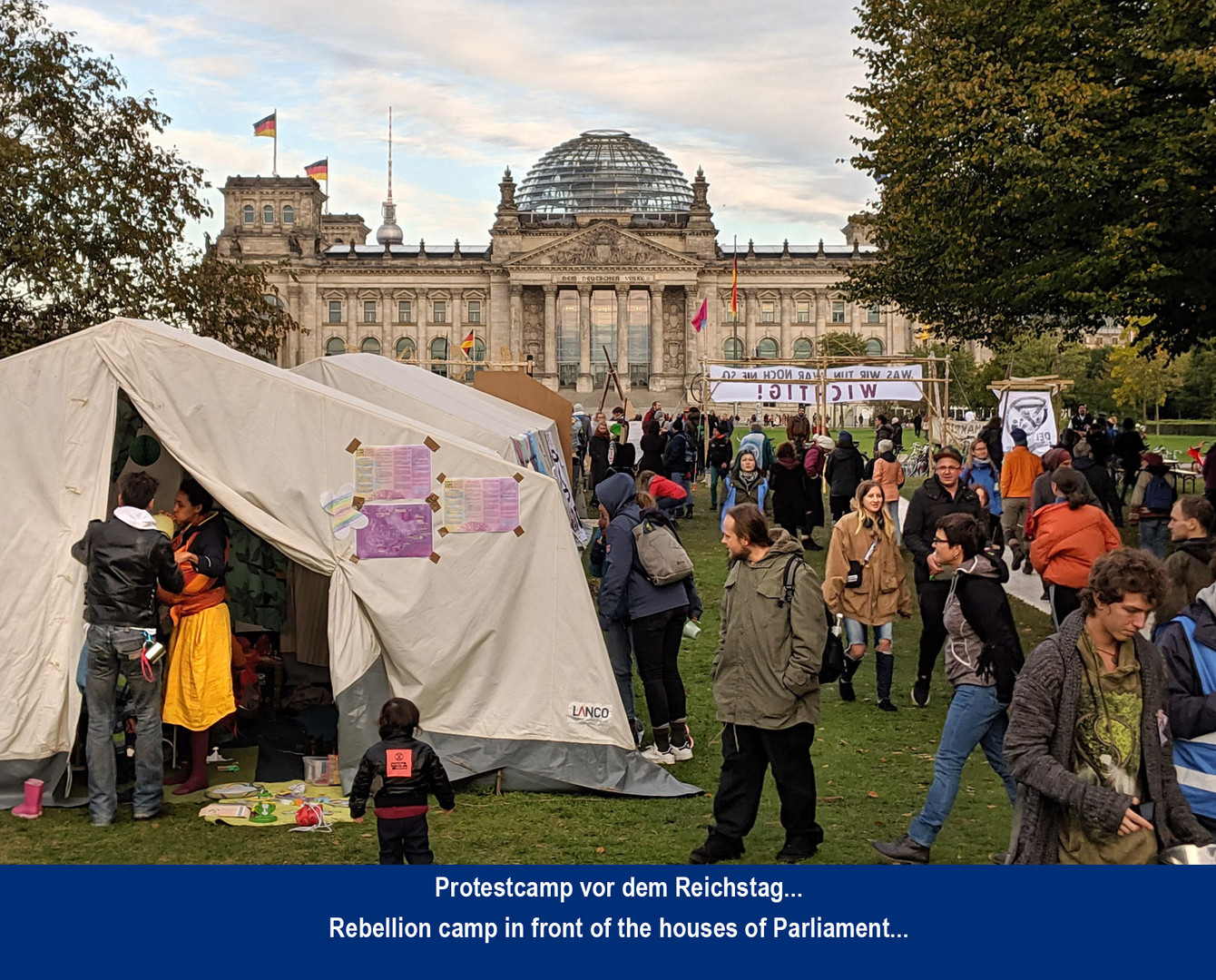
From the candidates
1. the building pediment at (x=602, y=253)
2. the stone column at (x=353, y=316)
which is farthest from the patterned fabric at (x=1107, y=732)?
the stone column at (x=353, y=316)

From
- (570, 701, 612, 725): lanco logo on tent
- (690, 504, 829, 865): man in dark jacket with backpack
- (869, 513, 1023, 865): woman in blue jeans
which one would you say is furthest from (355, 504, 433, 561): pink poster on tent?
(869, 513, 1023, 865): woman in blue jeans

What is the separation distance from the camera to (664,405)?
10744 cm

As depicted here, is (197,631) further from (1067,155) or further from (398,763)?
(1067,155)

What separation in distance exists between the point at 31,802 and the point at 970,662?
18.1 ft

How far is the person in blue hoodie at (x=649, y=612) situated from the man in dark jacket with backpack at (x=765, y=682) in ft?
6.26

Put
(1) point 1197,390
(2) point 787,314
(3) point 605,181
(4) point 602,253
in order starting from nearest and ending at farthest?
(1) point 1197,390
(4) point 602,253
(2) point 787,314
(3) point 605,181

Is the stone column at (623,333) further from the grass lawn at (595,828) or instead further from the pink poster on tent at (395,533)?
the pink poster on tent at (395,533)

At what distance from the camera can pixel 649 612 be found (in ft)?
28.9

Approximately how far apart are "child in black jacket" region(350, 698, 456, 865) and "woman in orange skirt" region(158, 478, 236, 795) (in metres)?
2.67

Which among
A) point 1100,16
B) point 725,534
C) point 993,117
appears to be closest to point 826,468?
point 993,117

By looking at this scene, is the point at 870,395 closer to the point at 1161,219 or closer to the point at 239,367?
the point at 1161,219

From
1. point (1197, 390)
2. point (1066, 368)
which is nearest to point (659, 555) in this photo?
point (1197, 390)

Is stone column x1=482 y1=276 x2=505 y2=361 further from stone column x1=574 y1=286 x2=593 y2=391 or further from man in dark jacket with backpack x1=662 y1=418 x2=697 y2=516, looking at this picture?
man in dark jacket with backpack x1=662 y1=418 x2=697 y2=516

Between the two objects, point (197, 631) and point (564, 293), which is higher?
point (564, 293)
